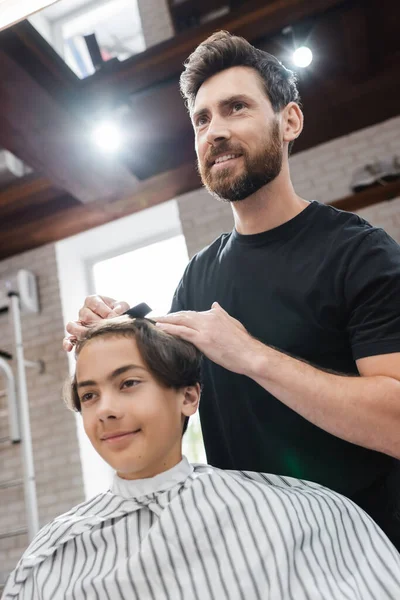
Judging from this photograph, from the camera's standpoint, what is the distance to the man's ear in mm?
1603

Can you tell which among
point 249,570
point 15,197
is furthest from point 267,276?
point 15,197

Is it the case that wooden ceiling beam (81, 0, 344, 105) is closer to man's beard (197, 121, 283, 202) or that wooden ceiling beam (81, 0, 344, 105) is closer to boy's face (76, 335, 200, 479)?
man's beard (197, 121, 283, 202)

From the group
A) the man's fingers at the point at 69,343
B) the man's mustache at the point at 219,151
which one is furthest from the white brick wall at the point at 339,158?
the man's fingers at the point at 69,343

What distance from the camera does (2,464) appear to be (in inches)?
186

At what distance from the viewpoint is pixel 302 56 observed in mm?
3359

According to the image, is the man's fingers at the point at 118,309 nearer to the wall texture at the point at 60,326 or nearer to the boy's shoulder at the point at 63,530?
the boy's shoulder at the point at 63,530

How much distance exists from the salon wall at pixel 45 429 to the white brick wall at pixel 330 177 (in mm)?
1386

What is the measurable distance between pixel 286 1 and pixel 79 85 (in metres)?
1.36

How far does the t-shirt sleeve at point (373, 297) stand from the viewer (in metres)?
1.21

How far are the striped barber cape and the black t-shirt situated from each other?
112 millimetres

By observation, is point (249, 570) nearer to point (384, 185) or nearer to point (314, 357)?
point (314, 357)

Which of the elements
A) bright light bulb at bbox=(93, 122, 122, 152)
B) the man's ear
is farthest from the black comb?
bright light bulb at bbox=(93, 122, 122, 152)

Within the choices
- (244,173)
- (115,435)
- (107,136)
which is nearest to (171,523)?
(115,435)

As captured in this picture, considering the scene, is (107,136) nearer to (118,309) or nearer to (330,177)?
(330,177)
